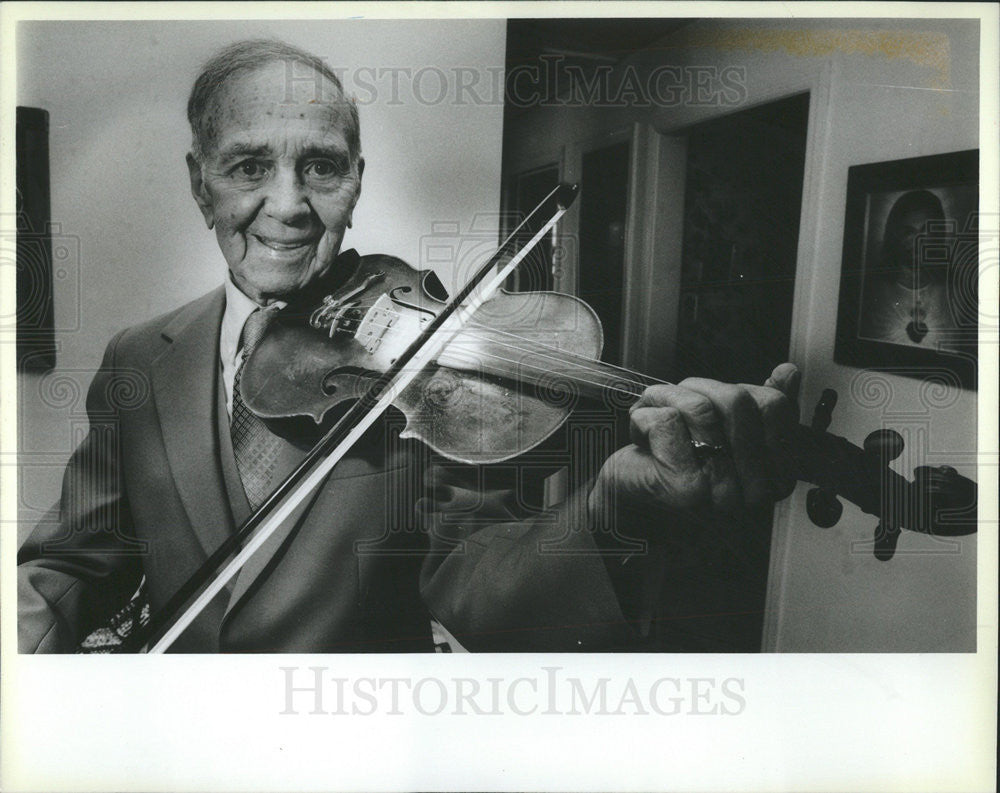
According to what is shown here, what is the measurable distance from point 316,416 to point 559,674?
2.82ft

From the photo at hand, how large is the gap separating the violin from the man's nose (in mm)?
165

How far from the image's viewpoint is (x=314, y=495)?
6.38ft

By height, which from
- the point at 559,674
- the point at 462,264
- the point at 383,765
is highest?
the point at 462,264

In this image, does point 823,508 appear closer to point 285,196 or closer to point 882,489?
point 882,489

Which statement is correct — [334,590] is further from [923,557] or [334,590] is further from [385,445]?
[923,557]

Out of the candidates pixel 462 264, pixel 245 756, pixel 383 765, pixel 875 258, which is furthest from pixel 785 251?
pixel 245 756

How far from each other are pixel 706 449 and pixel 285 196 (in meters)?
1.16

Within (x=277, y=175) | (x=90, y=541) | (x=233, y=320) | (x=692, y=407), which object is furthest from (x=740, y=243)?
(x=90, y=541)

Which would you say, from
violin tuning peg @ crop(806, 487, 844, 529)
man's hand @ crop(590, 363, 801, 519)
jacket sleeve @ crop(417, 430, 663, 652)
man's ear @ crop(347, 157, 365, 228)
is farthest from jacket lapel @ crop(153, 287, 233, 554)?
violin tuning peg @ crop(806, 487, 844, 529)

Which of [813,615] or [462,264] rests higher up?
[462,264]

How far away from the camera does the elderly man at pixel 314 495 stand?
1.94 m

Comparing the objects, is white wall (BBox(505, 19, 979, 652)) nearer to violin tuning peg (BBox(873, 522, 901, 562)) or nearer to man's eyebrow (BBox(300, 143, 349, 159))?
violin tuning peg (BBox(873, 522, 901, 562))

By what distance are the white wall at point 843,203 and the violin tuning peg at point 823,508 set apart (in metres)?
0.02

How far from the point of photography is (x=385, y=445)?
6.37 feet
